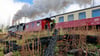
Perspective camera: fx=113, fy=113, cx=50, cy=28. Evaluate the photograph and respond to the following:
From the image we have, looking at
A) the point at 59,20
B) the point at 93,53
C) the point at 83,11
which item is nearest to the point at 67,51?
the point at 93,53

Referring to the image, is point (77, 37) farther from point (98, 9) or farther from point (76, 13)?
point (76, 13)

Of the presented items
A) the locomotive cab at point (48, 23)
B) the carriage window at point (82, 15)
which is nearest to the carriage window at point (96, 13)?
the carriage window at point (82, 15)

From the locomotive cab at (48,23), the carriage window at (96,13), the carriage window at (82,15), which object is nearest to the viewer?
the carriage window at (96,13)

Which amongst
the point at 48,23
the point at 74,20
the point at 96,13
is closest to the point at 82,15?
the point at 74,20

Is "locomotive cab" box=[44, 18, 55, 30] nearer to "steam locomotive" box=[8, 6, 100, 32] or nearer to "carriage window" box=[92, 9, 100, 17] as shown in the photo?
"steam locomotive" box=[8, 6, 100, 32]

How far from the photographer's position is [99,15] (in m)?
6.90

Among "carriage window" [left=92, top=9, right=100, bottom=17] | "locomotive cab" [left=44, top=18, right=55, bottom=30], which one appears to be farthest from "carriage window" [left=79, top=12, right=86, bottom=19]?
"locomotive cab" [left=44, top=18, right=55, bottom=30]

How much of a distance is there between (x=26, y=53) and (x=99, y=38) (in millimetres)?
2731

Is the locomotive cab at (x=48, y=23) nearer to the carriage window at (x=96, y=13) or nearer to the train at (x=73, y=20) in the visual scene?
the train at (x=73, y=20)

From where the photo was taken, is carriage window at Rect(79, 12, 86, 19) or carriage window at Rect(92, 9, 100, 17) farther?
carriage window at Rect(79, 12, 86, 19)

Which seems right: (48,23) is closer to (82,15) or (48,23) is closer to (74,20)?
(74,20)

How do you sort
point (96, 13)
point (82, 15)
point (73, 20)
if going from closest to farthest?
1. point (96, 13)
2. point (82, 15)
3. point (73, 20)

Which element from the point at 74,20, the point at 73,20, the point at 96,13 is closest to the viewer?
the point at 96,13

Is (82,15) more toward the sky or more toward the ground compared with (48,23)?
more toward the sky
